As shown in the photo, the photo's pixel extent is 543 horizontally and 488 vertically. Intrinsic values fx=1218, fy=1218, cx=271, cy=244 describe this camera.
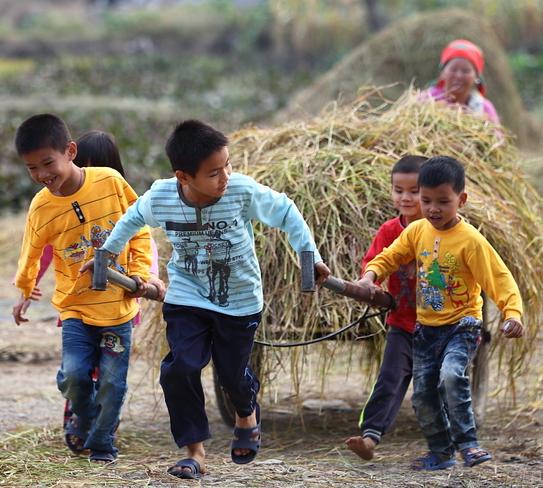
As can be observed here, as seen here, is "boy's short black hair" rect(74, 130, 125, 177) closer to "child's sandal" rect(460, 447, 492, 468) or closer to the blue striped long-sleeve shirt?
the blue striped long-sleeve shirt

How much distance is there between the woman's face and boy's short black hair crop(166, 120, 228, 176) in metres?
2.85

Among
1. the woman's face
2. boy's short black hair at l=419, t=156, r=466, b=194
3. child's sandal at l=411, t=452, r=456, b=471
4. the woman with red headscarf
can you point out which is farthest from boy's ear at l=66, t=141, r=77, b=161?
the woman's face

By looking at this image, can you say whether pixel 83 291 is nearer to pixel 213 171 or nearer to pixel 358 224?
pixel 213 171

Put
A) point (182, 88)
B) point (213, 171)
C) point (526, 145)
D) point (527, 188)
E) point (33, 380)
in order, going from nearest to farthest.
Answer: point (213, 171)
point (527, 188)
point (33, 380)
point (526, 145)
point (182, 88)

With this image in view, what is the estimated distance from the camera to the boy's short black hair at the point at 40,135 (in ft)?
14.4

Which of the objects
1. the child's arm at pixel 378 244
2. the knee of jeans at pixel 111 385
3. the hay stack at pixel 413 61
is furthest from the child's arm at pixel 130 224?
the hay stack at pixel 413 61

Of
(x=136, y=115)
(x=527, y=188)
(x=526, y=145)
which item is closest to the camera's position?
(x=527, y=188)

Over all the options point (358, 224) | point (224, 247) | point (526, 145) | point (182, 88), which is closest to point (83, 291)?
point (224, 247)

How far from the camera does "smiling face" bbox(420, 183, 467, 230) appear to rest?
432cm

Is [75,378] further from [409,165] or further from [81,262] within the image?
[409,165]

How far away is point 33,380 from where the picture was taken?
6418 millimetres

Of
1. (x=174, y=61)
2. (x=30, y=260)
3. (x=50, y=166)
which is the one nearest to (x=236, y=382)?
(x=30, y=260)

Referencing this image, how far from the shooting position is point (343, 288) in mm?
4180

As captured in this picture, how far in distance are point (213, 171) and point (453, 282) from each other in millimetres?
999
